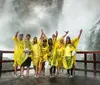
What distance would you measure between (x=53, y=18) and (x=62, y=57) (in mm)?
21581

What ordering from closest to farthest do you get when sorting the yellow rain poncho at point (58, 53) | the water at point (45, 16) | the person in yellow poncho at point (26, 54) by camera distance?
the person in yellow poncho at point (26, 54)
the yellow rain poncho at point (58, 53)
the water at point (45, 16)

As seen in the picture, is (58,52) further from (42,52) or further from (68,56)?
(42,52)

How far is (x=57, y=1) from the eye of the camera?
34.3 metres

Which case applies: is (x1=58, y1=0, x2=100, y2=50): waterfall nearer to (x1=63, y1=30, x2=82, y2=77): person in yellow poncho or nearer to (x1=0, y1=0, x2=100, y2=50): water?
(x1=0, y1=0, x2=100, y2=50): water

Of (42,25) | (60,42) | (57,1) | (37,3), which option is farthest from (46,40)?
(37,3)

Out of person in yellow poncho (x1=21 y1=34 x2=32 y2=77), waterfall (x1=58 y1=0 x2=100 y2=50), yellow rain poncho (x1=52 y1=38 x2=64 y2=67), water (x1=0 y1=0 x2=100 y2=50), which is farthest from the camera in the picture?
water (x1=0 y1=0 x2=100 y2=50)

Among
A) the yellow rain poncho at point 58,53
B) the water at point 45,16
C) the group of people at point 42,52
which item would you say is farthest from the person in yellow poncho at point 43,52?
the water at point 45,16

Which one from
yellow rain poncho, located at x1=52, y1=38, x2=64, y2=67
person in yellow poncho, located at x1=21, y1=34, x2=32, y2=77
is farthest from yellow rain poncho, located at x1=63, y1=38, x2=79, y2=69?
person in yellow poncho, located at x1=21, y1=34, x2=32, y2=77

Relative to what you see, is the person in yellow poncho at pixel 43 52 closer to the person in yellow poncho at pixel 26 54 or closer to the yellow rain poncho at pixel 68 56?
the person in yellow poncho at pixel 26 54

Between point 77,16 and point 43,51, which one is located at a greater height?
point 77,16

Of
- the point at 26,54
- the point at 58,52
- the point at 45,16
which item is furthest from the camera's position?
the point at 45,16

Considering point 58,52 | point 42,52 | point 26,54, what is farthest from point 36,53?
point 58,52

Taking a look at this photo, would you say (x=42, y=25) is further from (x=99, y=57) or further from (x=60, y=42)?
(x=60, y=42)

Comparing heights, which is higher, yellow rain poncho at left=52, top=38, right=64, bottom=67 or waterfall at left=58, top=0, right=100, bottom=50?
waterfall at left=58, top=0, right=100, bottom=50
